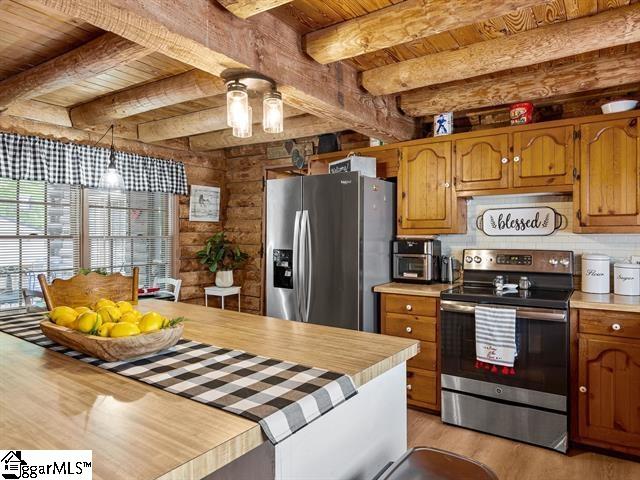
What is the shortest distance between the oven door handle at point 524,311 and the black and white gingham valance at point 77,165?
313 centimetres

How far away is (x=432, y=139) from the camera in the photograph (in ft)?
11.1

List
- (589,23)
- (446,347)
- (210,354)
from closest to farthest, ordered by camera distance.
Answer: (210,354) → (589,23) → (446,347)

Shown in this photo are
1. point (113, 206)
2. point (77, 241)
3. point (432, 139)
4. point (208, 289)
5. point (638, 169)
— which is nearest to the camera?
point (638, 169)

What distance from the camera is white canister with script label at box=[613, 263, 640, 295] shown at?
9.01 ft

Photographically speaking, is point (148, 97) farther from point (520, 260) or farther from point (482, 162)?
point (520, 260)

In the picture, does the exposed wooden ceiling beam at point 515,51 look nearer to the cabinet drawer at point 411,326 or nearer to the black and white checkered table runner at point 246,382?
the cabinet drawer at point 411,326

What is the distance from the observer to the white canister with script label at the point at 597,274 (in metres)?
2.86

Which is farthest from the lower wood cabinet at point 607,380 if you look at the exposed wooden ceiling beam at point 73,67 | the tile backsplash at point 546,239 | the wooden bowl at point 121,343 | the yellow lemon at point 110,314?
the exposed wooden ceiling beam at point 73,67

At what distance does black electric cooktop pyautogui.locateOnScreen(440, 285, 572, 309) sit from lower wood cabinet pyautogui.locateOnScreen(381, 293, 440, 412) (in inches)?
7.8

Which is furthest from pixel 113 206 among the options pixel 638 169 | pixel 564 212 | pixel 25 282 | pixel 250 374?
pixel 638 169

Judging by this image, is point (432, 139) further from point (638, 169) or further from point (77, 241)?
point (77, 241)

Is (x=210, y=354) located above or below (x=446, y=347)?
above

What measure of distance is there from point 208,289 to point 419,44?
3.39 meters

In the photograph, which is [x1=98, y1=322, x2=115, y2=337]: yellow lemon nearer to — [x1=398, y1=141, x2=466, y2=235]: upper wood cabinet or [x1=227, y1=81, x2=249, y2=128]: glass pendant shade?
[x1=227, y1=81, x2=249, y2=128]: glass pendant shade
